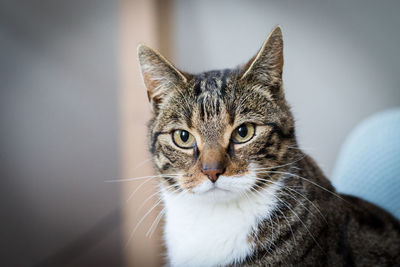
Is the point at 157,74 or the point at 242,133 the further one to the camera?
the point at 157,74

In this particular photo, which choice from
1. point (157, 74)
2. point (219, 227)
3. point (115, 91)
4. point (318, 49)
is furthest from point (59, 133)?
point (318, 49)

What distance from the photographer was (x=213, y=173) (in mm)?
993

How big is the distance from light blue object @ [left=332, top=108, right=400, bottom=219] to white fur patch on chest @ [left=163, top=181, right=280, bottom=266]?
75 centimetres

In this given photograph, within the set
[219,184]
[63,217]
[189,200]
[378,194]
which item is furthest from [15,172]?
[378,194]

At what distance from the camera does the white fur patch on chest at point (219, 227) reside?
Result: 103 cm

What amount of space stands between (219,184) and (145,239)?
146 centimetres

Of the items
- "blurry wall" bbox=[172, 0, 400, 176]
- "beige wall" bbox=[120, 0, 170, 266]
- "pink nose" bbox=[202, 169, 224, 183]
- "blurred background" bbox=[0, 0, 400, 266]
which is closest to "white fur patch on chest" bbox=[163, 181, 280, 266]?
"pink nose" bbox=[202, 169, 224, 183]

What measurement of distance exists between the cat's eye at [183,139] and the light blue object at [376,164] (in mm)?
944

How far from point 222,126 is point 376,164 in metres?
0.93

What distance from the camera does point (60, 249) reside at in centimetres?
171

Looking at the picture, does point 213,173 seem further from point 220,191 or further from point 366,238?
point 366,238

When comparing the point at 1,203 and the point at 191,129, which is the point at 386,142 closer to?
the point at 191,129

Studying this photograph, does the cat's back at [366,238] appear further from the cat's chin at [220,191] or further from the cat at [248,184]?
the cat's chin at [220,191]

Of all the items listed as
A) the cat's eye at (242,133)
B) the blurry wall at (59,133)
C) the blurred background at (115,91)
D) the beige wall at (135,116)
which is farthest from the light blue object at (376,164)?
the blurry wall at (59,133)
